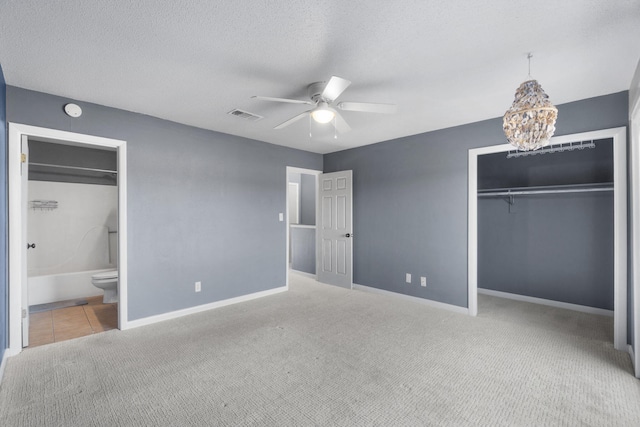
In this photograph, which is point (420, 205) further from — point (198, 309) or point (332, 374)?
point (198, 309)

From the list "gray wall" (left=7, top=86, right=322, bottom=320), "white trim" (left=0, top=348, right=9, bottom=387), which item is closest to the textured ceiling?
"gray wall" (left=7, top=86, right=322, bottom=320)

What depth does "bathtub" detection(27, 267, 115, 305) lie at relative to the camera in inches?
173

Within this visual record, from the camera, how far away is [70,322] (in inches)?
145

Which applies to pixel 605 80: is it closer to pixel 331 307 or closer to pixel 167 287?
pixel 331 307

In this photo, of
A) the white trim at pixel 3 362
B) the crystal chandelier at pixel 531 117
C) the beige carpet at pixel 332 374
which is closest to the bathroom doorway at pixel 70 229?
the white trim at pixel 3 362

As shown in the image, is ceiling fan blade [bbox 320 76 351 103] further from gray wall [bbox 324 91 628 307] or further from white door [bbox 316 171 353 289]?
white door [bbox 316 171 353 289]

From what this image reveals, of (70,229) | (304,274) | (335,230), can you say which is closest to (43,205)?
(70,229)

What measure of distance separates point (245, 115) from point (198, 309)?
2.59 metres

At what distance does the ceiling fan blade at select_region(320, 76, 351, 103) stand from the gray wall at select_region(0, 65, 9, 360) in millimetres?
2628

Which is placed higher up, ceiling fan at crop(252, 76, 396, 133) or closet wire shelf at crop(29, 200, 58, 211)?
ceiling fan at crop(252, 76, 396, 133)

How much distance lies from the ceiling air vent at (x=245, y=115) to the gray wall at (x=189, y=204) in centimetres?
84

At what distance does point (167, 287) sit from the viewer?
380cm

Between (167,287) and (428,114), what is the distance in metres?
3.79

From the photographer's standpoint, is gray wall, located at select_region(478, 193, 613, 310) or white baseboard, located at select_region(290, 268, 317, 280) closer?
gray wall, located at select_region(478, 193, 613, 310)
